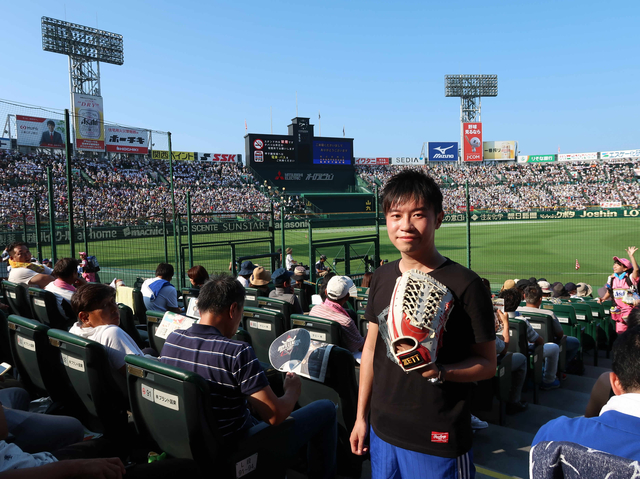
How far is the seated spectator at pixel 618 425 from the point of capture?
136 cm

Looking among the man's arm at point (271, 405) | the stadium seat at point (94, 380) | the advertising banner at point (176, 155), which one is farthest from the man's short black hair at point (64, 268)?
the advertising banner at point (176, 155)

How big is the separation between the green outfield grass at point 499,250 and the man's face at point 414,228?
1041 cm

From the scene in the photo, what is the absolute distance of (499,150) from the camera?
240ft

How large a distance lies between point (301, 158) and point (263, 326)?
152 feet

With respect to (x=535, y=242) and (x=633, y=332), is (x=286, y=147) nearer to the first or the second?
(x=535, y=242)

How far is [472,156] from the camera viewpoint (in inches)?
2756

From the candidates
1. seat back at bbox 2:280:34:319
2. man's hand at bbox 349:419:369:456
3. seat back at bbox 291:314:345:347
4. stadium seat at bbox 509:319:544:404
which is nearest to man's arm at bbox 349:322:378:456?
man's hand at bbox 349:419:369:456

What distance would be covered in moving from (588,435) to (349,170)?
52.2 m

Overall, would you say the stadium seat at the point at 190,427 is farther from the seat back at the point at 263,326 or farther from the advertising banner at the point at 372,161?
the advertising banner at the point at 372,161

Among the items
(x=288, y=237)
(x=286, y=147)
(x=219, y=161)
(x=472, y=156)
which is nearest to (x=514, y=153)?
(x=472, y=156)

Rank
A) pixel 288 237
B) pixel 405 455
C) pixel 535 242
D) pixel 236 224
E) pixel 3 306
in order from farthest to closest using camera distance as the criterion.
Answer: pixel 288 237 < pixel 535 242 < pixel 236 224 < pixel 3 306 < pixel 405 455

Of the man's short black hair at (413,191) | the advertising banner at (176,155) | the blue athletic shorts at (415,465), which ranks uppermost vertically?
the advertising banner at (176,155)

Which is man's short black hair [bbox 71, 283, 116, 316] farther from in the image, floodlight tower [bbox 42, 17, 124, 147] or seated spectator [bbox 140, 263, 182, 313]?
floodlight tower [bbox 42, 17, 124, 147]

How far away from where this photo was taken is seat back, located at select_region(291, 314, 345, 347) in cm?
355
